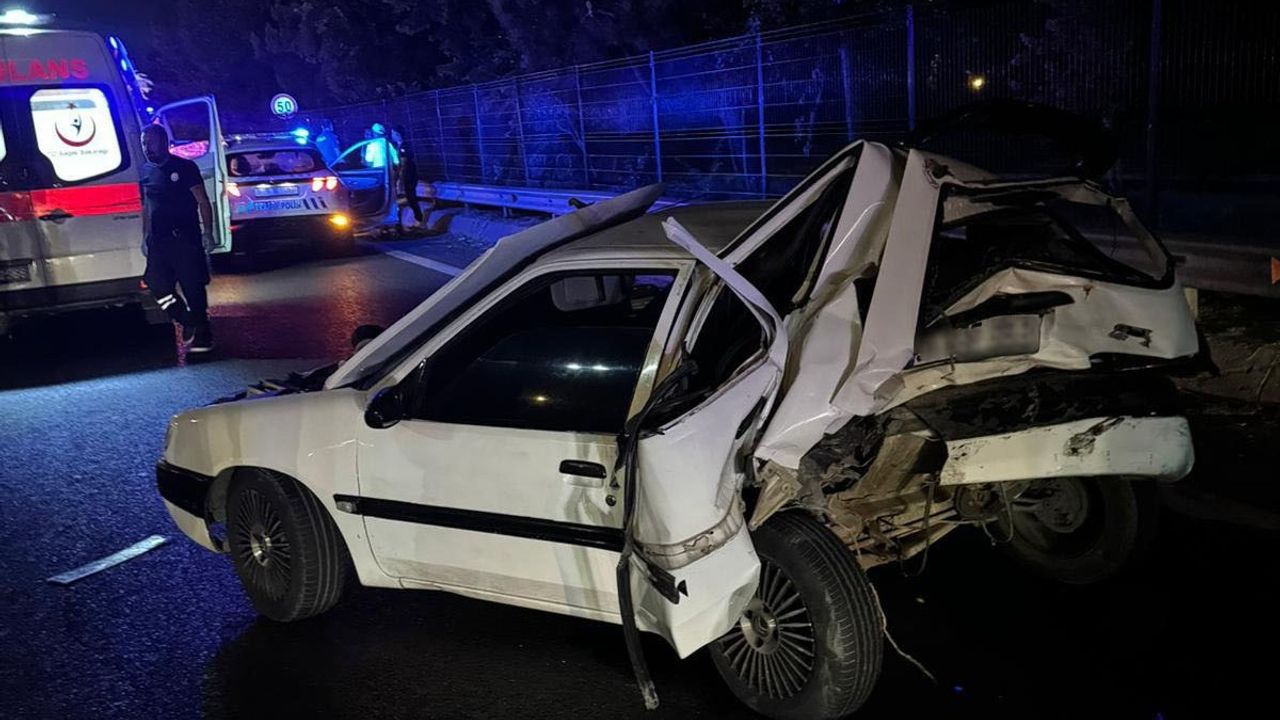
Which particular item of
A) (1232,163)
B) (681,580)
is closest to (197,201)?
(681,580)

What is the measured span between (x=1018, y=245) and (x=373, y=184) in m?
15.1

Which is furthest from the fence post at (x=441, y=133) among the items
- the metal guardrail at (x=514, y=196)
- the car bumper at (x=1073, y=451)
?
the car bumper at (x=1073, y=451)

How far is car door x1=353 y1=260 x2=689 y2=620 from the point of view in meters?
3.37

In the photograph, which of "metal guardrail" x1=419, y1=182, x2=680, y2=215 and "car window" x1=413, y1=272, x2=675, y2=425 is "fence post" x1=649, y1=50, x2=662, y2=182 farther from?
"car window" x1=413, y1=272, x2=675, y2=425

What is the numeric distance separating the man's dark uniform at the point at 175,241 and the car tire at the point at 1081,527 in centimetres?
762

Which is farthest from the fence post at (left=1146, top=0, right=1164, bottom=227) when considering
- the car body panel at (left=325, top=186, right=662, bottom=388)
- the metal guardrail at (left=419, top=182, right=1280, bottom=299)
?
the car body panel at (left=325, top=186, right=662, bottom=388)

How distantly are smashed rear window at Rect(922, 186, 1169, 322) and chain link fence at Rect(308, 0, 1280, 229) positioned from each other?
383 centimetres

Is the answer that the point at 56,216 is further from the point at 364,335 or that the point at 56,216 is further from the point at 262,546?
the point at 262,546

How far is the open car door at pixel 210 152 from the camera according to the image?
11376 mm

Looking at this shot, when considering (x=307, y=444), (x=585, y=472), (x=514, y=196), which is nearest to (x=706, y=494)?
(x=585, y=472)

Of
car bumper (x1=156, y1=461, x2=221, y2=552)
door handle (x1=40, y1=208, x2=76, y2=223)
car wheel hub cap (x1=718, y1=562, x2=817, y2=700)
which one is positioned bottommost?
car wheel hub cap (x1=718, y1=562, x2=817, y2=700)

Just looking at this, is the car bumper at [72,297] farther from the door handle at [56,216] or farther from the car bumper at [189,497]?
the car bumper at [189,497]

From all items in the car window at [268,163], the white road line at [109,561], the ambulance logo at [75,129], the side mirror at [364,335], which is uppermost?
the ambulance logo at [75,129]

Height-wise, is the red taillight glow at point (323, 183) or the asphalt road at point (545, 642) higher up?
the red taillight glow at point (323, 183)
